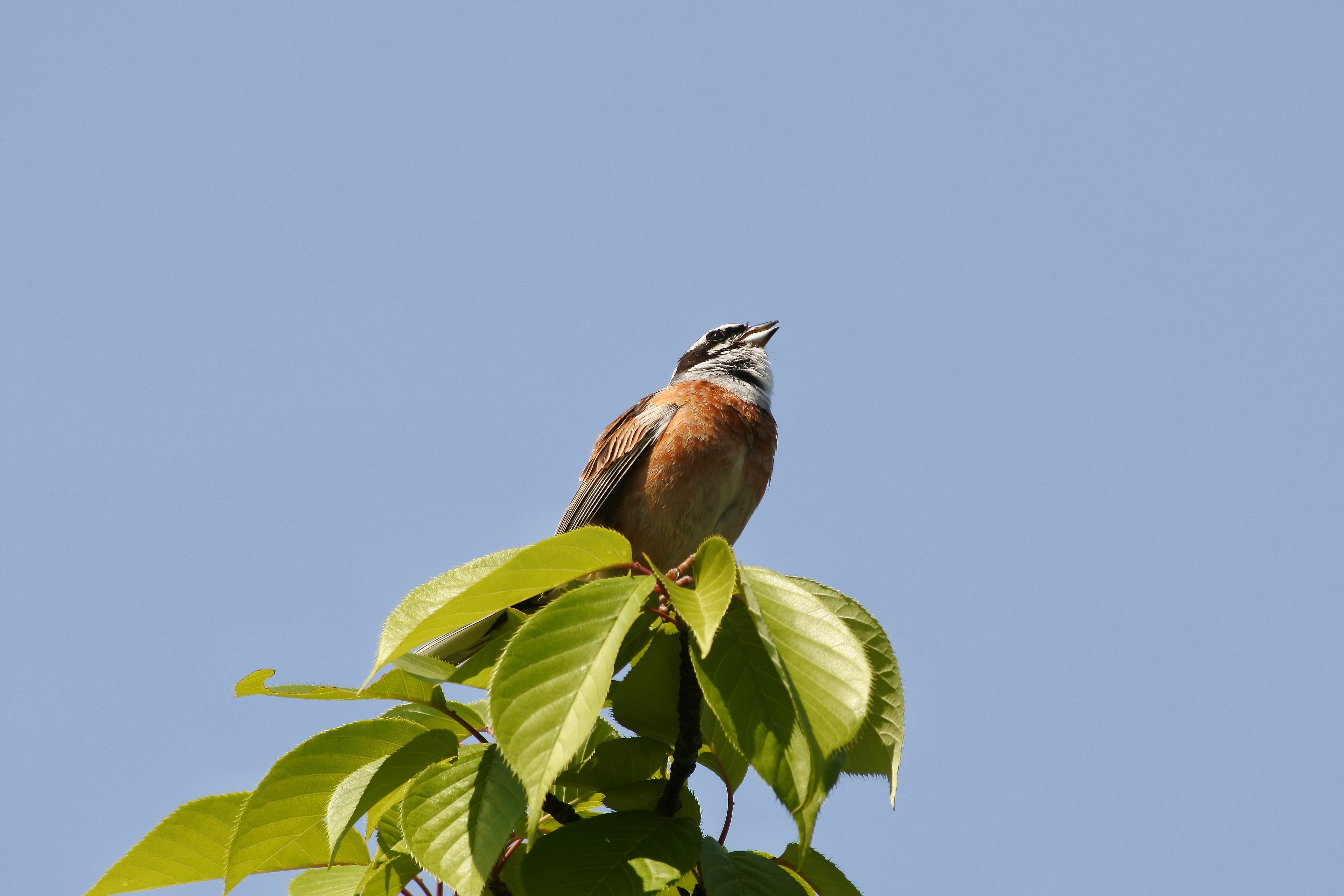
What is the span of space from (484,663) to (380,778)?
512 millimetres

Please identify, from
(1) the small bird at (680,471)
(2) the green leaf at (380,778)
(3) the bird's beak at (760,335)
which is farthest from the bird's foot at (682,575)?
(3) the bird's beak at (760,335)

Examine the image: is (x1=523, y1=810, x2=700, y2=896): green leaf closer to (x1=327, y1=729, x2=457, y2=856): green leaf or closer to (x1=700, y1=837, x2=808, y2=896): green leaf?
(x1=700, y1=837, x2=808, y2=896): green leaf

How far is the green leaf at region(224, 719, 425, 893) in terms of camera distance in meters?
2.85

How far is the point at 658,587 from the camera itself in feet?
9.33

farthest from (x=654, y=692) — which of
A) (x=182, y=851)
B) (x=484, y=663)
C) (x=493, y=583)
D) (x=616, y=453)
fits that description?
(x=616, y=453)

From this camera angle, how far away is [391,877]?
2979mm

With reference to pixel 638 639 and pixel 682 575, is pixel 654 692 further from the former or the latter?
pixel 682 575

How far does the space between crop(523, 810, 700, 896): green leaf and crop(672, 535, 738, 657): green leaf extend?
2.00 feet

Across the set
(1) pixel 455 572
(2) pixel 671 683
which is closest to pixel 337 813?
(1) pixel 455 572

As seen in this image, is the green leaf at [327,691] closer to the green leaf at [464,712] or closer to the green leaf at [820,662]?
the green leaf at [464,712]

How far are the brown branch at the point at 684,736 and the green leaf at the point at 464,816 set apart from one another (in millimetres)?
461

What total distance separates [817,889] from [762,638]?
1196mm

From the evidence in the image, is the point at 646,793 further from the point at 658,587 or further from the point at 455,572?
the point at 455,572

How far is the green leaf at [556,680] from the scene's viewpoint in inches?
84.9
